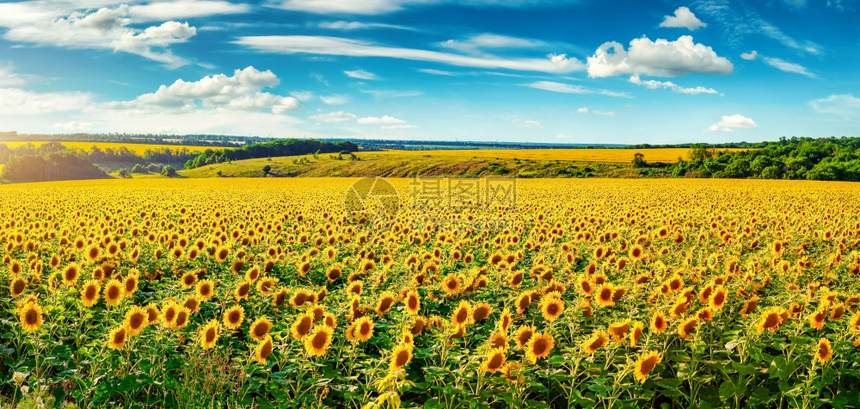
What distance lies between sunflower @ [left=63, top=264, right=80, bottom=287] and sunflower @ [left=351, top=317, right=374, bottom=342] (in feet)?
13.5

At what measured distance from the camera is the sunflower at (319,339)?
480 cm

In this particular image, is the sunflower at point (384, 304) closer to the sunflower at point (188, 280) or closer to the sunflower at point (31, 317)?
the sunflower at point (188, 280)

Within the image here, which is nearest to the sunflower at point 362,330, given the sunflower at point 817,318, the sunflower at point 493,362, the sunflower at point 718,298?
the sunflower at point 493,362

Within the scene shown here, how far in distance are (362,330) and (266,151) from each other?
145 metres

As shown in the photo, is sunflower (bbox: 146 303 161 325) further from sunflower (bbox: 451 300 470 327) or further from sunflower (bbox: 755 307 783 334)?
sunflower (bbox: 755 307 783 334)

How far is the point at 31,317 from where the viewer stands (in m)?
5.04

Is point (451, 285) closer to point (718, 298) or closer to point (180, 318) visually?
point (718, 298)

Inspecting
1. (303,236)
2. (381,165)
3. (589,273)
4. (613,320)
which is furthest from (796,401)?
(381,165)

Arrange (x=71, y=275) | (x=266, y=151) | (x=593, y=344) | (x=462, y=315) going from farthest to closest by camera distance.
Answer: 1. (x=266, y=151)
2. (x=71, y=275)
3. (x=462, y=315)
4. (x=593, y=344)

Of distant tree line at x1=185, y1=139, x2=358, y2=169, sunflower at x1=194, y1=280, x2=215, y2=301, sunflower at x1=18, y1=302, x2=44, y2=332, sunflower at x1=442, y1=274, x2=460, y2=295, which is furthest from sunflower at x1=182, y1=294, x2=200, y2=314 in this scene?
distant tree line at x1=185, y1=139, x2=358, y2=169

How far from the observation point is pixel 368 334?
202 inches

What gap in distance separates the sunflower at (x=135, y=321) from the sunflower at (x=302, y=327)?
4.81 feet

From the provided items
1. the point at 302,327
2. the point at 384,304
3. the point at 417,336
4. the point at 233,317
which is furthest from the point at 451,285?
the point at 233,317

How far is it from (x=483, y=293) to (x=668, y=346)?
95.3 inches
